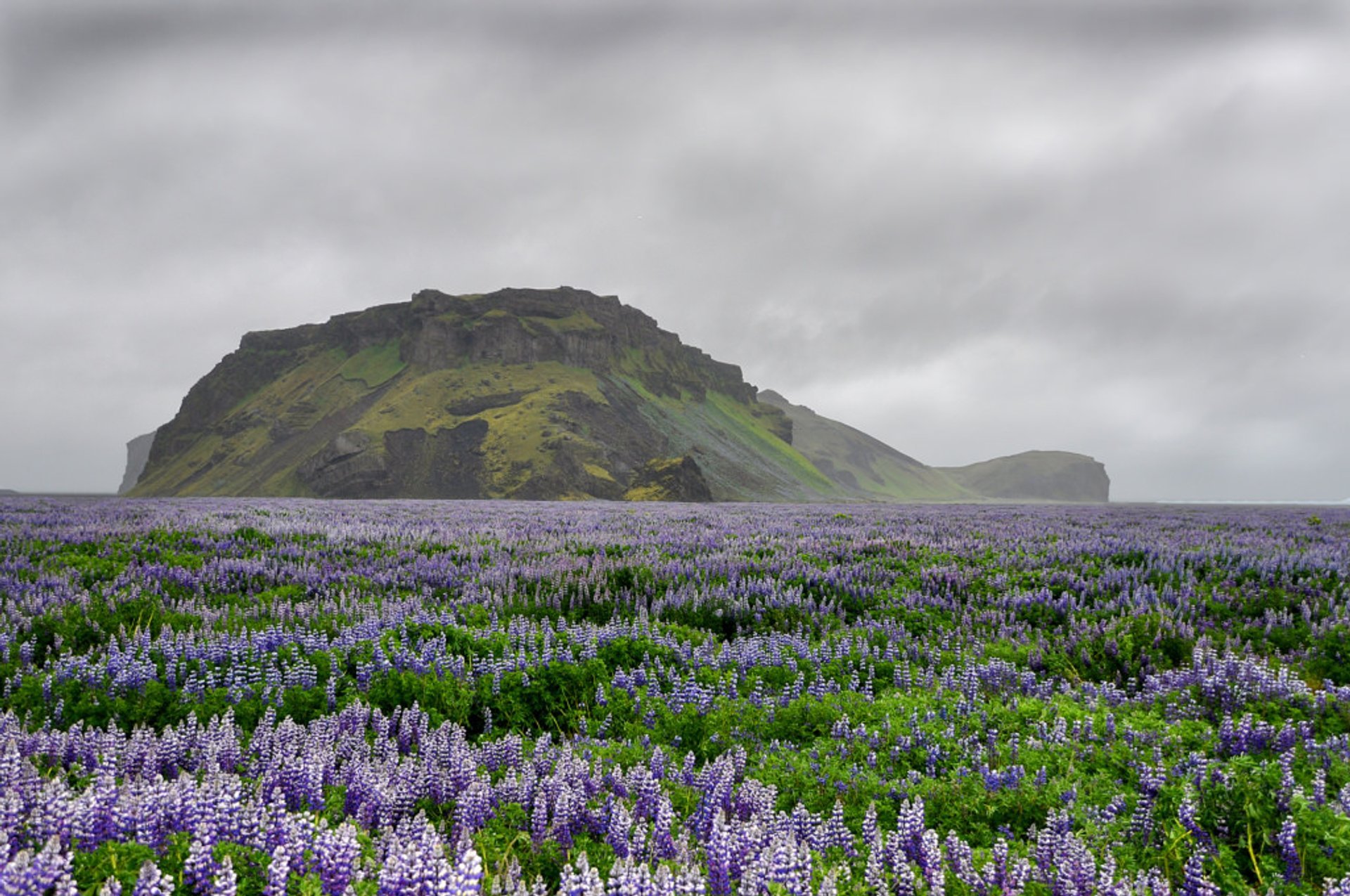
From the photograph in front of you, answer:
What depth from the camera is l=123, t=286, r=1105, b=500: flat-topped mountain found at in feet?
353

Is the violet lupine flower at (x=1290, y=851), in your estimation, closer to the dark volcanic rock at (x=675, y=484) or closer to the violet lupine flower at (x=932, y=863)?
the violet lupine flower at (x=932, y=863)

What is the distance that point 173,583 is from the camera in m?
8.22

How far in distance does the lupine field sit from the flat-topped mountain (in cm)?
6400

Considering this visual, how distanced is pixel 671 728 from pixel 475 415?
125 meters

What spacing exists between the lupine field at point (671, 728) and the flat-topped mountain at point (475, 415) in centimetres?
6400

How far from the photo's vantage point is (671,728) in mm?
4391

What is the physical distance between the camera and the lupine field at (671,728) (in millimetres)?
2471

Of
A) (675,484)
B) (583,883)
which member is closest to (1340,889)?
(583,883)

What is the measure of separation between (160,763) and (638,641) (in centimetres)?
336

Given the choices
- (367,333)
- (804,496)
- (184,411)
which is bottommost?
(804,496)

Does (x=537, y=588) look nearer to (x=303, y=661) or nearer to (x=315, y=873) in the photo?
(x=303, y=661)

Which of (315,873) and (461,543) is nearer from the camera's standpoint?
(315,873)

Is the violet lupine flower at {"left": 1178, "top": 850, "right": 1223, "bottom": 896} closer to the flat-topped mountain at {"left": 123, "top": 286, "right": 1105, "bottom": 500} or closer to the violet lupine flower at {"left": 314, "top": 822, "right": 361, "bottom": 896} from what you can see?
the violet lupine flower at {"left": 314, "top": 822, "right": 361, "bottom": 896}

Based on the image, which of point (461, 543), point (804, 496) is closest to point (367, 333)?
point (804, 496)
